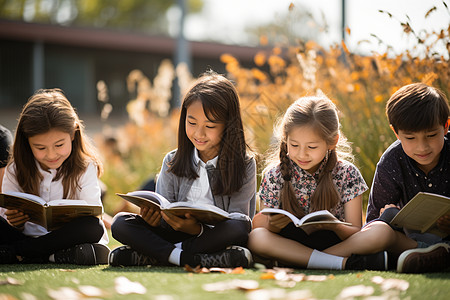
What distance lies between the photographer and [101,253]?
3.35m

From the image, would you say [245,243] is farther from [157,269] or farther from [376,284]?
[376,284]

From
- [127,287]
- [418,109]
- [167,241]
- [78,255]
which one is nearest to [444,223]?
[418,109]

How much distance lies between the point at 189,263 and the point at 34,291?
0.97m

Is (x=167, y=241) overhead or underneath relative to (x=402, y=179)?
underneath

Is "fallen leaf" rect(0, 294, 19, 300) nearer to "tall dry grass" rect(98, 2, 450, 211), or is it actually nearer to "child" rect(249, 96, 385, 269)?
"child" rect(249, 96, 385, 269)

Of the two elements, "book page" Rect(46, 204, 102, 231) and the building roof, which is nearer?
"book page" Rect(46, 204, 102, 231)

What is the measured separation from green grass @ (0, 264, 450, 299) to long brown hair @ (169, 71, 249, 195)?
0.70 metres

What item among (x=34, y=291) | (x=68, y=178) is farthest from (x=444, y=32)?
(x=34, y=291)

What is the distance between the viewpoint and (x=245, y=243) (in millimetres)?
3195

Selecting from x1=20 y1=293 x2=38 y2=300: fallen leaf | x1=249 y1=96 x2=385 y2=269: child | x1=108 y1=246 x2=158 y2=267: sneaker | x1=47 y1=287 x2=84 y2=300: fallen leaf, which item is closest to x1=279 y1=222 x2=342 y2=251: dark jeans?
x1=249 y1=96 x2=385 y2=269: child

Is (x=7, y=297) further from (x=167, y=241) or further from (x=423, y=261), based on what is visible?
(x=423, y=261)

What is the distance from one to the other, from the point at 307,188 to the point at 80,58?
16.4m

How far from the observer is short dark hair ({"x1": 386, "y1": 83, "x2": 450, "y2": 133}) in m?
2.97

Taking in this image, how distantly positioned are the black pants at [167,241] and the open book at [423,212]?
84 centimetres
